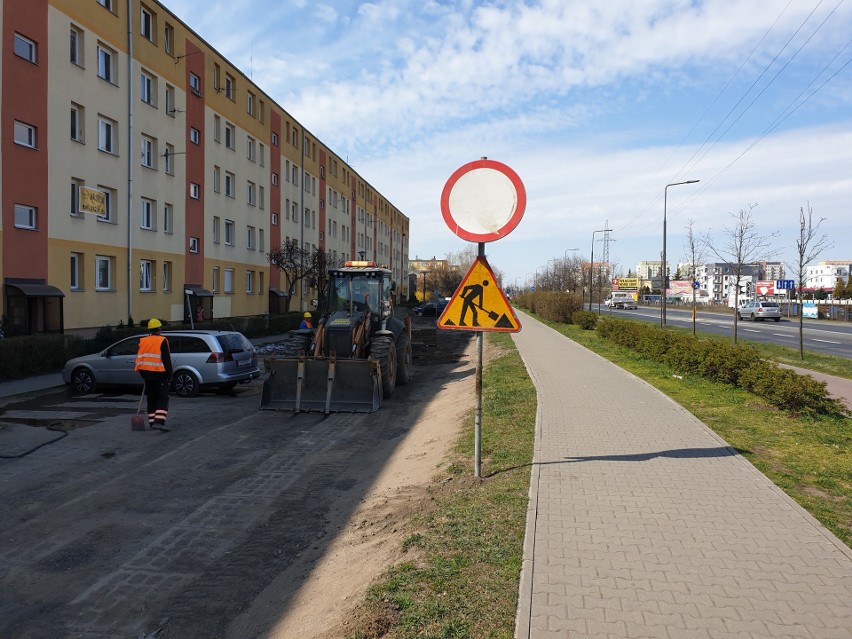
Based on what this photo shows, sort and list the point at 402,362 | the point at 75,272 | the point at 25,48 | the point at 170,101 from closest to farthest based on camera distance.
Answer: the point at 402,362, the point at 25,48, the point at 75,272, the point at 170,101

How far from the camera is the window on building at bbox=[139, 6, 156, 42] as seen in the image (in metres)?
25.5

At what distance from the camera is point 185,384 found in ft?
44.2

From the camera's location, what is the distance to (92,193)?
21703 millimetres

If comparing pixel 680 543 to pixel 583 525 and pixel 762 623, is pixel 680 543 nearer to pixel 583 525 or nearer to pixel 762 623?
pixel 583 525

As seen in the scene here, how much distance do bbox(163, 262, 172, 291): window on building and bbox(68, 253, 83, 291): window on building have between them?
5550 millimetres

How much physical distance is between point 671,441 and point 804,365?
11873 millimetres

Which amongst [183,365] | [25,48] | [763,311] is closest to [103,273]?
[25,48]

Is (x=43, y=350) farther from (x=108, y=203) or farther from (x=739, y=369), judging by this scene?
(x=739, y=369)

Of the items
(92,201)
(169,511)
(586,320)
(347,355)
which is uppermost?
(92,201)

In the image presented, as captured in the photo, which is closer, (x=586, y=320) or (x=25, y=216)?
(x=25, y=216)

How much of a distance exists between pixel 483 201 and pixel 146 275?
23870mm

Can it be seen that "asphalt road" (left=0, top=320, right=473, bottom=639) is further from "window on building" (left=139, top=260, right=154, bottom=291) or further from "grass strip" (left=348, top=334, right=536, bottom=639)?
"window on building" (left=139, top=260, right=154, bottom=291)

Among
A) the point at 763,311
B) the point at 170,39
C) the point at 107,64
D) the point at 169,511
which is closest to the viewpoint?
the point at 169,511

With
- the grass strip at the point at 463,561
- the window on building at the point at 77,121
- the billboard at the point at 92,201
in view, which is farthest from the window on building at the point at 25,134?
the grass strip at the point at 463,561
